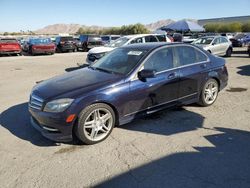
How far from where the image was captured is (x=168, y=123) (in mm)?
5160

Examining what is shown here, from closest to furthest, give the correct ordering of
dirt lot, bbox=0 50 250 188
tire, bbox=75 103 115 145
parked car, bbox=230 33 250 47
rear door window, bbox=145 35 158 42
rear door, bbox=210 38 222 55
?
dirt lot, bbox=0 50 250 188 < tire, bbox=75 103 115 145 < rear door window, bbox=145 35 158 42 < rear door, bbox=210 38 222 55 < parked car, bbox=230 33 250 47

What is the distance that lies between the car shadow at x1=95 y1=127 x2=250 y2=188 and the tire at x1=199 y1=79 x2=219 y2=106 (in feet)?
6.19

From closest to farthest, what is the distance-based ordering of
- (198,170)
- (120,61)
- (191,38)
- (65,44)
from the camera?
(198,170)
(120,61)
(65,44)
(191,38)

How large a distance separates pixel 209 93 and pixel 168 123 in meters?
1.59

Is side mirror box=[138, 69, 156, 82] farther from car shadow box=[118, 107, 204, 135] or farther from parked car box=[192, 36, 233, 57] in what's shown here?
parked car box=[192, 36, 233, 57]

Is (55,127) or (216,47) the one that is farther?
(216,47)

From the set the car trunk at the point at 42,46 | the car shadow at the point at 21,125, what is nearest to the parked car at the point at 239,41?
the car trunk at the point at 42,46

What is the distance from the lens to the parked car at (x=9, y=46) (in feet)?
69.2

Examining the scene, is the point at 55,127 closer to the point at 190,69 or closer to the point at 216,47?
the point at 190,69

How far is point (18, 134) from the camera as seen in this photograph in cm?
477

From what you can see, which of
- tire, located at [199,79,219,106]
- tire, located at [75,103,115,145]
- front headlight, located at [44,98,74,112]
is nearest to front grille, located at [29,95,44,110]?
front headlight, located at [44,98,74,112]

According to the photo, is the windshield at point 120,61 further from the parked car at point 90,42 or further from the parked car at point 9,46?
the parked car at point 90,42

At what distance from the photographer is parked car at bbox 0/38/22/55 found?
69.2 ft

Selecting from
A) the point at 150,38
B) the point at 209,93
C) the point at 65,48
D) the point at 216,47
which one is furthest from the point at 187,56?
the point at 65,48
